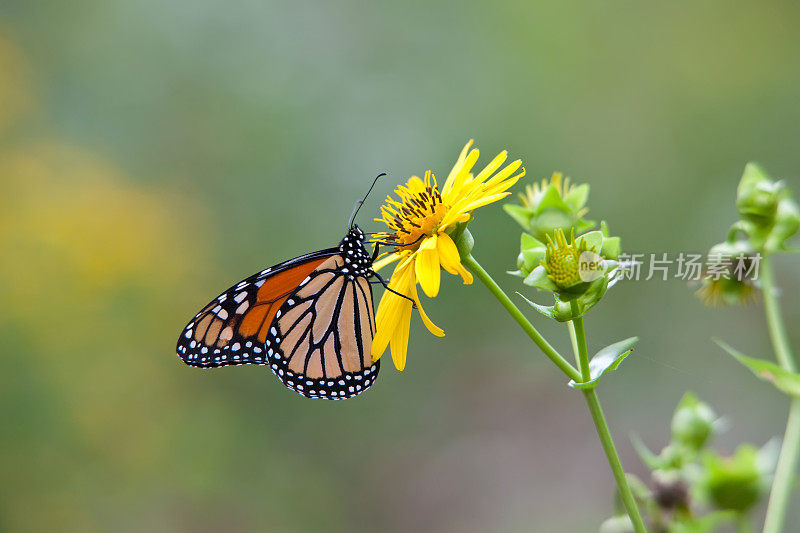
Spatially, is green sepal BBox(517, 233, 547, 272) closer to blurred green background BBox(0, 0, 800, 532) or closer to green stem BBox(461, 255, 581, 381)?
green stem BBox(461, 255, 581, 381)

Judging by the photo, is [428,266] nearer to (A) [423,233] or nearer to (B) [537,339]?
(A) [423,233]

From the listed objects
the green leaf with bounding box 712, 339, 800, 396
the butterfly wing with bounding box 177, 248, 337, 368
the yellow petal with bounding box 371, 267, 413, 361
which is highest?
the butterfly wing with bounding box 177, 248, 337, 368

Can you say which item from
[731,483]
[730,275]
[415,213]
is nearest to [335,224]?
[415,213]

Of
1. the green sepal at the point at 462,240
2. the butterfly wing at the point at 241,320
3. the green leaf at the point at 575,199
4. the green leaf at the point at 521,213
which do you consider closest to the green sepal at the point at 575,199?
the green leaf at the point at 575,199

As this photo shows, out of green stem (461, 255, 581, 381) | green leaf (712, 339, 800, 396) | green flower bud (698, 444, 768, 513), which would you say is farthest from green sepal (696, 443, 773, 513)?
green stem (461, 255, 581, 381)

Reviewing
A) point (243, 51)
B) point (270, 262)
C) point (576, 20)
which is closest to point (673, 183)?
point (576, 20)

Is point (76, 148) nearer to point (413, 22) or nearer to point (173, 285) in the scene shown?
point (173, 285)

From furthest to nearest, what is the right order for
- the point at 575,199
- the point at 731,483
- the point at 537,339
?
the point at 575,199 < the point at 731,483 < the point at 537,339
